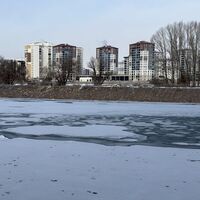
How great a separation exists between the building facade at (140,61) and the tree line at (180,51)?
3640cm

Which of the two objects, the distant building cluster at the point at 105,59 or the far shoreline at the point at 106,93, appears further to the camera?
the distant building cluster at the point at 105,59

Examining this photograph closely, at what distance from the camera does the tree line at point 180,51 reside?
223ft

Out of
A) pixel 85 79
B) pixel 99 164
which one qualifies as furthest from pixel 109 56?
pixel 99 164

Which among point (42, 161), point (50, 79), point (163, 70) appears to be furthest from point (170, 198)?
point (50, 79)

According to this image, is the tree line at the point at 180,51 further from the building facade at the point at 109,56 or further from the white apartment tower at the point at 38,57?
the white apartment tower at the point at 38,57

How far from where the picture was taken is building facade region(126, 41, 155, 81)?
4324 inches

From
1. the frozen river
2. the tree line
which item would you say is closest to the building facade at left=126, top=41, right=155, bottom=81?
the tree line

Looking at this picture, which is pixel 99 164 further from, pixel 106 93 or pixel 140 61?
pixel 140 61

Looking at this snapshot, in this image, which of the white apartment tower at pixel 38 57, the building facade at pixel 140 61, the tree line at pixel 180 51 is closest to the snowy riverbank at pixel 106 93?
the tree line at pixel 180 51

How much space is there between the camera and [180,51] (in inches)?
2751

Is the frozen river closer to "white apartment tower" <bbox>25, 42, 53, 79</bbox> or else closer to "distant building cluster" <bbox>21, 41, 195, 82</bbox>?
"distant building cluster" <bbox>21, 41, 195, 82</bbox>

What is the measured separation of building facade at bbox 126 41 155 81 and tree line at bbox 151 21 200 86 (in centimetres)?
3640

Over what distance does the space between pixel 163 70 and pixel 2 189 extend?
6547 cm

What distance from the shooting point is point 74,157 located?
35.2ft
